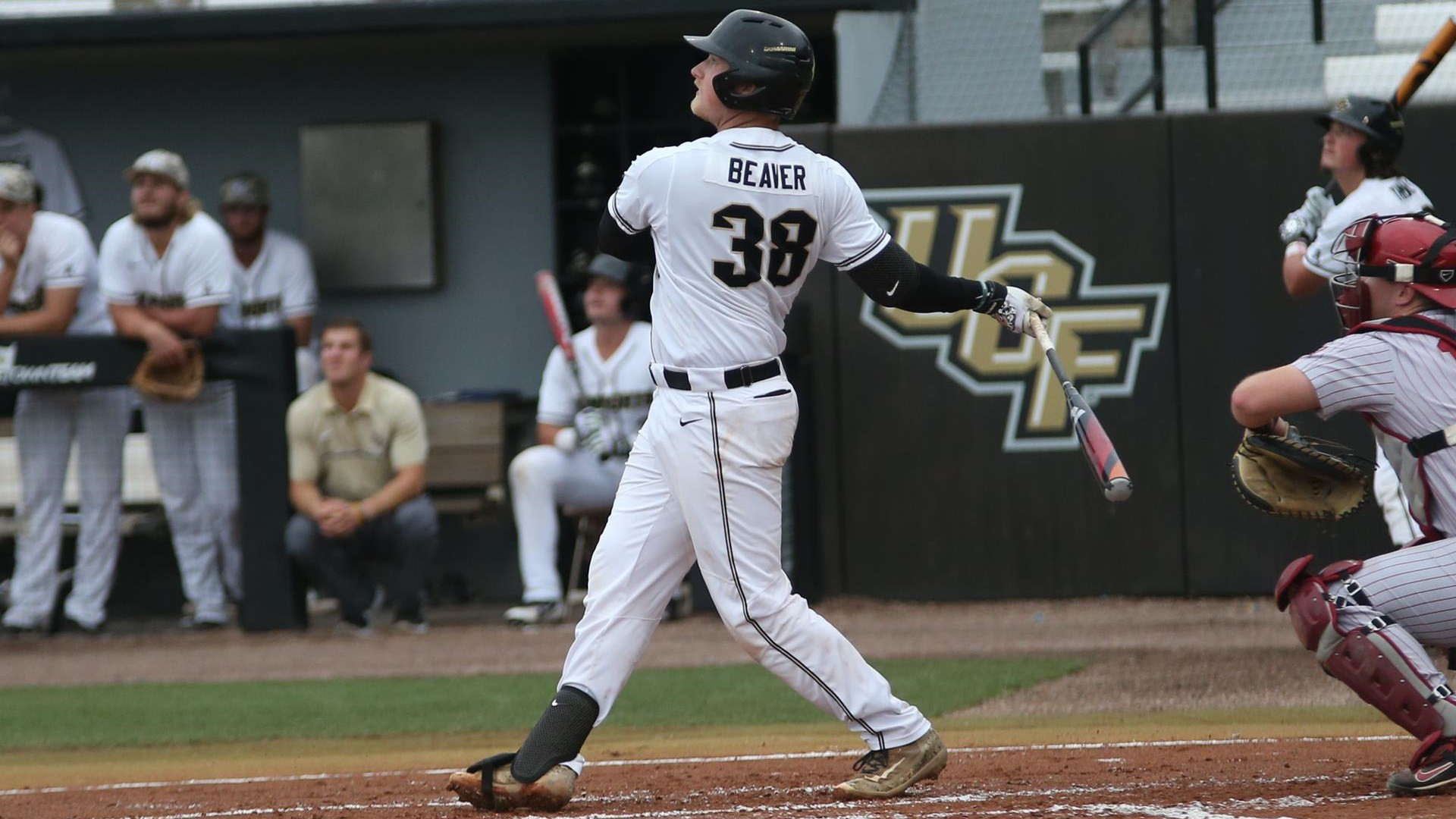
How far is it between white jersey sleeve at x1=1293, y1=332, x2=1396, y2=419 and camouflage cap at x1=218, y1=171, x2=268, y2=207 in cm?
690

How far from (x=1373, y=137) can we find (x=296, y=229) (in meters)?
6.56

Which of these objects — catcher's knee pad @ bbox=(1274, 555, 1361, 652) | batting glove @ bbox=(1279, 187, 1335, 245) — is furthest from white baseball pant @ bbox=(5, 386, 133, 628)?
catcher's knee pad @ bbox=(1274, 555, 1361, 652)

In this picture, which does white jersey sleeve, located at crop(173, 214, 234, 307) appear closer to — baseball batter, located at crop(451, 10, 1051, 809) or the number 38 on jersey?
baseball batter, located at crop(451, 10, 1051, 809)

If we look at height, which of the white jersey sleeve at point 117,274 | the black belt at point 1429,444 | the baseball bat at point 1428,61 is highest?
the baseball bat at point 1428,61

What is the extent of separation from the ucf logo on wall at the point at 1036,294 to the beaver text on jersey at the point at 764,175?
15.3 feet

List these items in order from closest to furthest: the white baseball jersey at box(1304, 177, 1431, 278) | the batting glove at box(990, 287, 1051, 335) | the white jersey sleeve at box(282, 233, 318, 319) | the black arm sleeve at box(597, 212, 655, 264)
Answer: the black arm sleeve at box(597, 212, 655, 264) < the batting glove at box(990, 287, 1051, 335) < the white baseball jersey at box(1304, 177, 1431, 278) < the white jersey sleeve at box(282, 233, 318, 319)

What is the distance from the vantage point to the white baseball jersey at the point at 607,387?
28.7 feet

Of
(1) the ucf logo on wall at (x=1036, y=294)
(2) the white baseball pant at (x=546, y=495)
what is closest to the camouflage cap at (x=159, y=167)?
(2) the white baseball pant at (x=546, y=495)

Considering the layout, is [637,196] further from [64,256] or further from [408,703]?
[64,256]

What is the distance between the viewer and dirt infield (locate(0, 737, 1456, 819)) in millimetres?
3963

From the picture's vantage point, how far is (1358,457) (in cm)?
430

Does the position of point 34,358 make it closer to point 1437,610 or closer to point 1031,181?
point 1031,181

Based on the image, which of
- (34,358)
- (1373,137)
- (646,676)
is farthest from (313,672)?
(1373,137)

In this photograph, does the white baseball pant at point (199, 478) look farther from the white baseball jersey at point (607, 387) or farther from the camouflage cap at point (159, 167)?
the white baseball jersey at point (607, 387)
